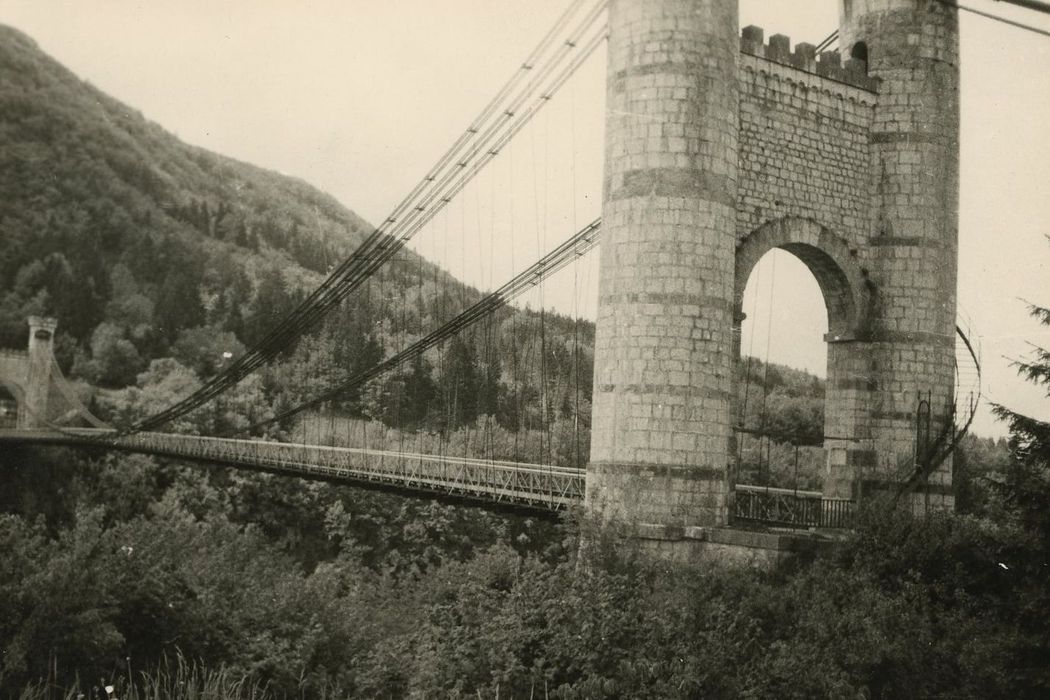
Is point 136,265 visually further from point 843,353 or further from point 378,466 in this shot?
point 843,353

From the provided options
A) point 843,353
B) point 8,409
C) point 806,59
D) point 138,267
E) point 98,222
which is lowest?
point 8,409

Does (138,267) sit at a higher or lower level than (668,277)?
higher

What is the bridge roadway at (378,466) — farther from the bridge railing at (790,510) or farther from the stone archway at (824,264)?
the stone archway at (824,264)

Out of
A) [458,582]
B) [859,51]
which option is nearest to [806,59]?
[859,51]

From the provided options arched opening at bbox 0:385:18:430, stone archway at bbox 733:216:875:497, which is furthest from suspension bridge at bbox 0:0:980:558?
arched opening at bbox 0:385:18:430

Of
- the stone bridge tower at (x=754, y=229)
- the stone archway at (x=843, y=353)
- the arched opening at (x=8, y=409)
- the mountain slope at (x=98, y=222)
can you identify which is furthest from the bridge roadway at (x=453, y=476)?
the mountain slope at (x=98, y=222)

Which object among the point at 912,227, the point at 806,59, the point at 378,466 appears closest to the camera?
the point at 806,59
